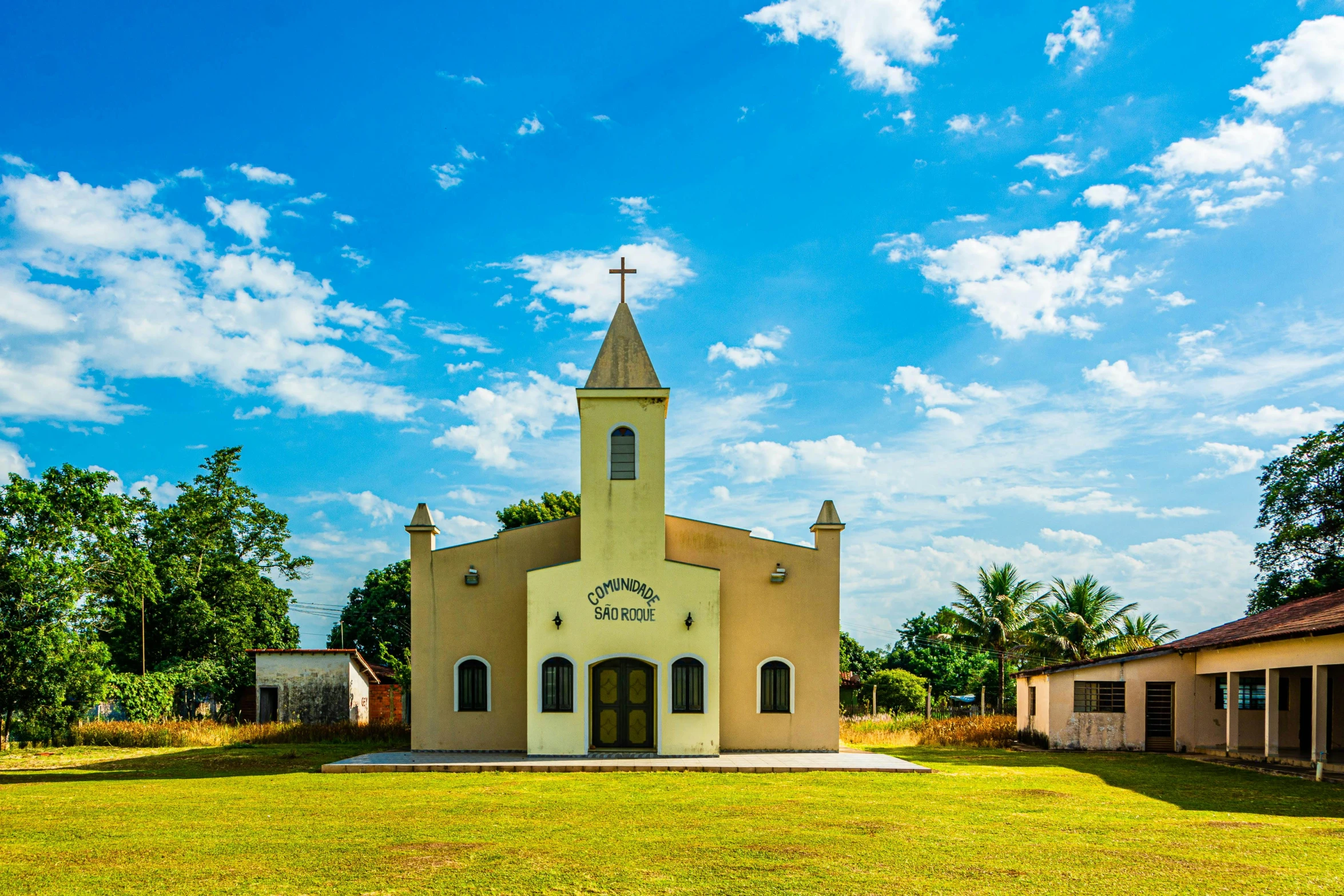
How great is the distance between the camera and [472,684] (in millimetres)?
23172

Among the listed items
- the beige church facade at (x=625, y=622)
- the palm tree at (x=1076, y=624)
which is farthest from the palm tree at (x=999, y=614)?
Result: the beige church facade at (x=625, y=622)

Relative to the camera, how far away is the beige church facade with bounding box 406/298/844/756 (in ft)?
71.5

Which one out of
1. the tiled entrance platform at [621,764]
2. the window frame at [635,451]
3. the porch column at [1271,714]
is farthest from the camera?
the window frame at [635,451]

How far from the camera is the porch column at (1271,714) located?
20.9m

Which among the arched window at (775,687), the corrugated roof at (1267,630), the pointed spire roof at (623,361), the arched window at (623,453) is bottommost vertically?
the arched window at (775,687)

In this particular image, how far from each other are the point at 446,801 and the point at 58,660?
17.8 metres

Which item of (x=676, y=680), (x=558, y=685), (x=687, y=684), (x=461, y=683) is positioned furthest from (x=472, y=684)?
(x=687, y=684)

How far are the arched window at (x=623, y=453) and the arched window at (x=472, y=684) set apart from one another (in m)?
5.50

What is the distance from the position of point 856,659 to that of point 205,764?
47.2 m

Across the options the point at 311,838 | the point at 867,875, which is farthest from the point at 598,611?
the point at 867,875

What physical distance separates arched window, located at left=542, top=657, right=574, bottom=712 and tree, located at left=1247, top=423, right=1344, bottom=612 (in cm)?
2485

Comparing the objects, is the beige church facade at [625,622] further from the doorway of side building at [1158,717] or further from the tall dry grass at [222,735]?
the doorway of side building at [1158,717]

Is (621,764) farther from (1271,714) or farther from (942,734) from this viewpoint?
(1271,714)

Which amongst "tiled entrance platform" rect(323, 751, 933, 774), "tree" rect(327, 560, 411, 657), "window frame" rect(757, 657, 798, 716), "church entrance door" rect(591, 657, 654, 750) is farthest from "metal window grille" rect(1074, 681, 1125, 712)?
"tree" rect(327, 560, 411, 657)
